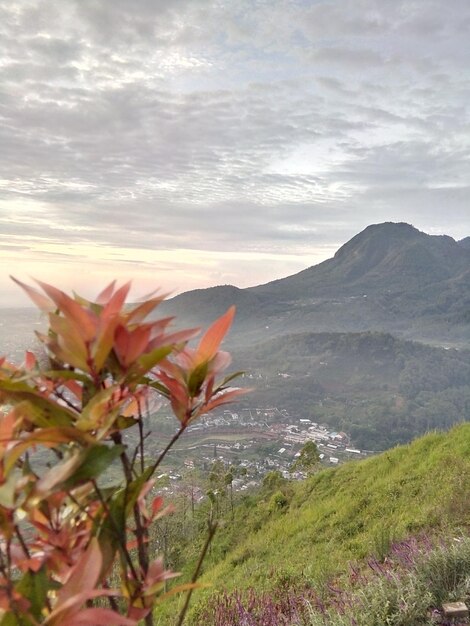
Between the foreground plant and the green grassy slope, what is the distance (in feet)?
12.0

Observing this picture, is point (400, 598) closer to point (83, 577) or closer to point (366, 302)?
point (83, 577)

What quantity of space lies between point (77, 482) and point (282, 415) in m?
89.1

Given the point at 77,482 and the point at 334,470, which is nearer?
the point at 77,482

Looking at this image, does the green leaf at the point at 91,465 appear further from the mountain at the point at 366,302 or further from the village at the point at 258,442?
the mountain at the point at 366,302

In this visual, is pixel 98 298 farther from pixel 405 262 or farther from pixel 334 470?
pixel 405 262

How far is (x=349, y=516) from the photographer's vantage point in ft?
21.8

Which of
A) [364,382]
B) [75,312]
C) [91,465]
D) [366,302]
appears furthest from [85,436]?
[366,302]

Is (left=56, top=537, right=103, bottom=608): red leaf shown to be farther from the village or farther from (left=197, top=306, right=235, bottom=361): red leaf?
the village

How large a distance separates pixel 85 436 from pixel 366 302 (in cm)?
18281

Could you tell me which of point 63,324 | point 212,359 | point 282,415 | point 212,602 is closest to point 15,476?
point 63,324

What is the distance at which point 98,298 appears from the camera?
0.71 m

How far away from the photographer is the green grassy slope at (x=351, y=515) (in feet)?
15.9

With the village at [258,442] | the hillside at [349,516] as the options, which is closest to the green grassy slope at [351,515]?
the hillside at [349,516]

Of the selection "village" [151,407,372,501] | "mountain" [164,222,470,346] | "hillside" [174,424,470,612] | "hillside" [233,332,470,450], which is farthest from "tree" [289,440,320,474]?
"mountain" [164,222,470,346]
